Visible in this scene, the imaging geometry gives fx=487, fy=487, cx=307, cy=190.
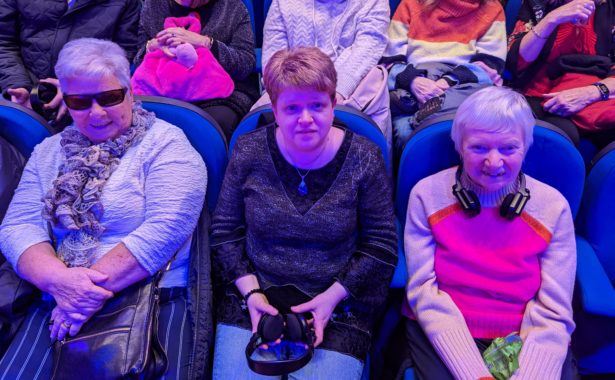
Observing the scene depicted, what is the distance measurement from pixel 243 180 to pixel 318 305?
1.47 ft

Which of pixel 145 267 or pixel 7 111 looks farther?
pixel 7 111

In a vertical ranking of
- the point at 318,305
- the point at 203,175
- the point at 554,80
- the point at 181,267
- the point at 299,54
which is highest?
the point at 299,54

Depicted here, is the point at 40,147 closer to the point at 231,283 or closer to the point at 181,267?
the point at 181,267

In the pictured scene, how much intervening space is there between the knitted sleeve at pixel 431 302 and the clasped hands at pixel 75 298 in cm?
91

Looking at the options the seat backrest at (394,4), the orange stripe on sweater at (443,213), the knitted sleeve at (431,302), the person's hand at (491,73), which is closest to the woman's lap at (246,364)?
the knitted sleeve at (431,302)

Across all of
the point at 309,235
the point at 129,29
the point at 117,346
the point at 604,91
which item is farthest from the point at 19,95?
the point at 604,91

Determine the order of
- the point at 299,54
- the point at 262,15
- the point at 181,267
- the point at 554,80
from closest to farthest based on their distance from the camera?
the point at 299,54
the point at 181,267
the point at 554,80
the point at 262,15

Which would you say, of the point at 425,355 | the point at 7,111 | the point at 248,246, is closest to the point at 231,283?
the point at 248,246

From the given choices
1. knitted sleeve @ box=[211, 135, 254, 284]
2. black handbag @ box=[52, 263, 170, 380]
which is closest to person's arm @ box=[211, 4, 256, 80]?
knitted sleeve @ box=[211, 135, 254, 284]

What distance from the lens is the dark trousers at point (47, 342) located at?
136 cm

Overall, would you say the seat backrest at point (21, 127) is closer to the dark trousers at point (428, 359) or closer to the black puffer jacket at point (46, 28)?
the black puffer jacket at point (46, 28)

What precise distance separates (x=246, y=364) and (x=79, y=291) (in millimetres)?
524

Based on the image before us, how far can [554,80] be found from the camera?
214 cm

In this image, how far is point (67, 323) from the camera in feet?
4.57
